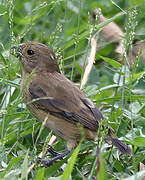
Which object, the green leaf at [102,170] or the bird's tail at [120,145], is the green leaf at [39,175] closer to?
the green leaf at [102,170]

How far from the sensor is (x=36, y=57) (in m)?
6.04

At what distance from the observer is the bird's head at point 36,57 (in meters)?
5.97

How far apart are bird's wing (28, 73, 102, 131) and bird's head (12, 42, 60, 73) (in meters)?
0.23

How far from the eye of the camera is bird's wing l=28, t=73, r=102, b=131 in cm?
546

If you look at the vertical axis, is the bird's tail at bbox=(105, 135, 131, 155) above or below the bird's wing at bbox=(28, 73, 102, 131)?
below

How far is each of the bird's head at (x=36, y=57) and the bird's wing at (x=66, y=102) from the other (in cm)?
23

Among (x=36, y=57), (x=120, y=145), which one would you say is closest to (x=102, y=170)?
(x=120, y=145)

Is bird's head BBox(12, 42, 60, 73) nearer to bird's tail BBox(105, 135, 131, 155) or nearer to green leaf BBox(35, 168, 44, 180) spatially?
bird's tail BBox(105, 135, 131, 155)

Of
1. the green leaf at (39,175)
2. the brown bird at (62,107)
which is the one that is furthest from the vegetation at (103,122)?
the brown bird at (62,107)

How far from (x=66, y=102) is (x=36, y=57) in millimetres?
685

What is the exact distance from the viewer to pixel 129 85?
584 cm

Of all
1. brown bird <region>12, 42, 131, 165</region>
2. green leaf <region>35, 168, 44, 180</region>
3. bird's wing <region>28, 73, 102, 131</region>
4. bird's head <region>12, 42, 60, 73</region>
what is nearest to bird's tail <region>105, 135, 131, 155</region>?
brown bird <region>12, 42, 131, 165</region>

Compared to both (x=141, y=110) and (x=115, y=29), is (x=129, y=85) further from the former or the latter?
(x=115, y=29)

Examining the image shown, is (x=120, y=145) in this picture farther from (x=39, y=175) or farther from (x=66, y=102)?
(x=39, y=175)
